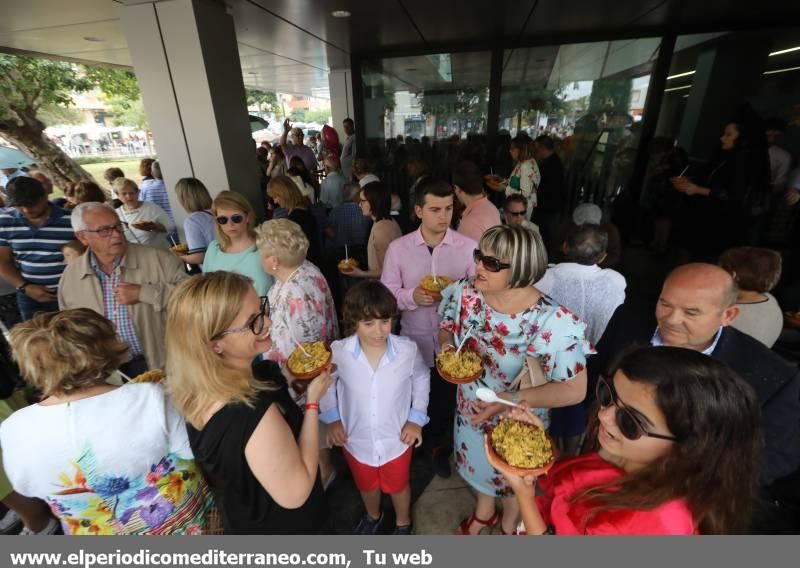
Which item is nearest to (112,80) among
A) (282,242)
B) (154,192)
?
A: (154,192)

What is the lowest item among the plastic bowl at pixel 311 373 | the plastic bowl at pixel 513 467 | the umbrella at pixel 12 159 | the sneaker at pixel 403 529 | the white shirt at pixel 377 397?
the sneaker at pixel 403 529

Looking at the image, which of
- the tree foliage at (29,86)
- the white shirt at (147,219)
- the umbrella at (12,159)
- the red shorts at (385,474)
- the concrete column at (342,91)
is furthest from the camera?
the concrete column at (342,91)

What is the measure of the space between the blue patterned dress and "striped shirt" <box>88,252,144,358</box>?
2.43 meters

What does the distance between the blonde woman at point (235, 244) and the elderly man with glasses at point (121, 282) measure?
0.38 metres

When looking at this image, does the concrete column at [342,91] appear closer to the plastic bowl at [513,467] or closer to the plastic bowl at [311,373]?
the plastic bowl at [311,373]

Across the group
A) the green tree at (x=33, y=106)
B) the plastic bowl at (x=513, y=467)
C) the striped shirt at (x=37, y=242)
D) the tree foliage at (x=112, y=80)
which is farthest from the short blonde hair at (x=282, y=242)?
the tree foliage at (x=112, y=80)

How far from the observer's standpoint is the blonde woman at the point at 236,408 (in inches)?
55.3

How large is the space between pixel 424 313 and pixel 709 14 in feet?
24.9

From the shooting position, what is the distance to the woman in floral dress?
6.19ft

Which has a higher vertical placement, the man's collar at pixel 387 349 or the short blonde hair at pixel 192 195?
the short blonde hair at pixel 192 195

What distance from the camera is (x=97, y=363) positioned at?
149 centimetres

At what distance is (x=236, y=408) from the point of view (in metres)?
1.42

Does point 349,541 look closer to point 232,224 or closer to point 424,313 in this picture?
point 424,313

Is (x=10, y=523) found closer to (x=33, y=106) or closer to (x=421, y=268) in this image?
(x=421, y=268)
